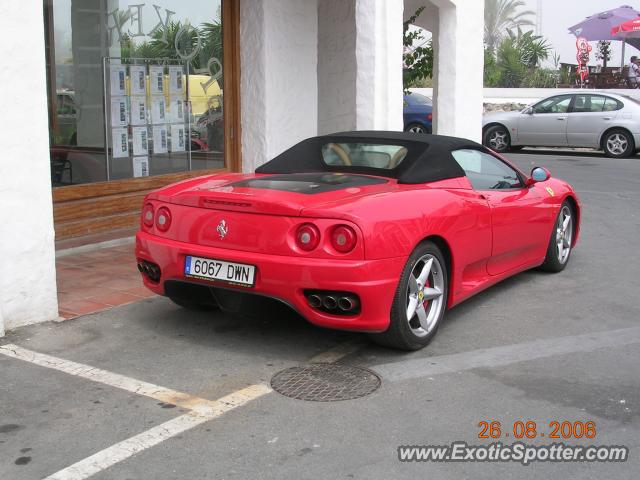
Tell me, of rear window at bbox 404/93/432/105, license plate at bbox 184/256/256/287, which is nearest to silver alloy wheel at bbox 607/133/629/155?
rear window at bbox 404/93/432/105

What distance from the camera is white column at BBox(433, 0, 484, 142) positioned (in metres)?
10.9

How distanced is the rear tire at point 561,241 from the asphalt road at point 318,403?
1.82 ft

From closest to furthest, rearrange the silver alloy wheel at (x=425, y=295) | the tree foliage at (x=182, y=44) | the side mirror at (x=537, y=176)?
the silver alloy wheel at (x=425, y=295) < the side mirror at (x=537, y=176) < the tree foliage at (x=182, y=44)

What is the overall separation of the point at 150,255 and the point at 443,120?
6.81 m

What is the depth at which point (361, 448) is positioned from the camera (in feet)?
12.3

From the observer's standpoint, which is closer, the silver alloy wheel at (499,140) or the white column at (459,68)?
the white column at (459,68)

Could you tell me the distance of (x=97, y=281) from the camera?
671 cm

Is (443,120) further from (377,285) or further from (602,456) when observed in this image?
(602,456)

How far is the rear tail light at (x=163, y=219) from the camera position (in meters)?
5.23

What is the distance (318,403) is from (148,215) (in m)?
1.84

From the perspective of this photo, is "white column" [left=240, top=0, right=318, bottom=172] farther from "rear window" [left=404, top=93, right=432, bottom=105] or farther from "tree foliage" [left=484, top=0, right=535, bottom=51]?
"tree foliage" [left=484, top=0, right=535, bottom=51]

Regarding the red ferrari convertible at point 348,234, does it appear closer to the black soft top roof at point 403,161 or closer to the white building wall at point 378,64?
the black soft top roof at point 403,161

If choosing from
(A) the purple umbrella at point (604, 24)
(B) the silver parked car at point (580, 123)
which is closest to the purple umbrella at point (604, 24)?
→ (A) the purple umbrella at point (604, 24)

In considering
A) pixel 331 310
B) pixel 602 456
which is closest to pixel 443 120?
pixel 331 310
